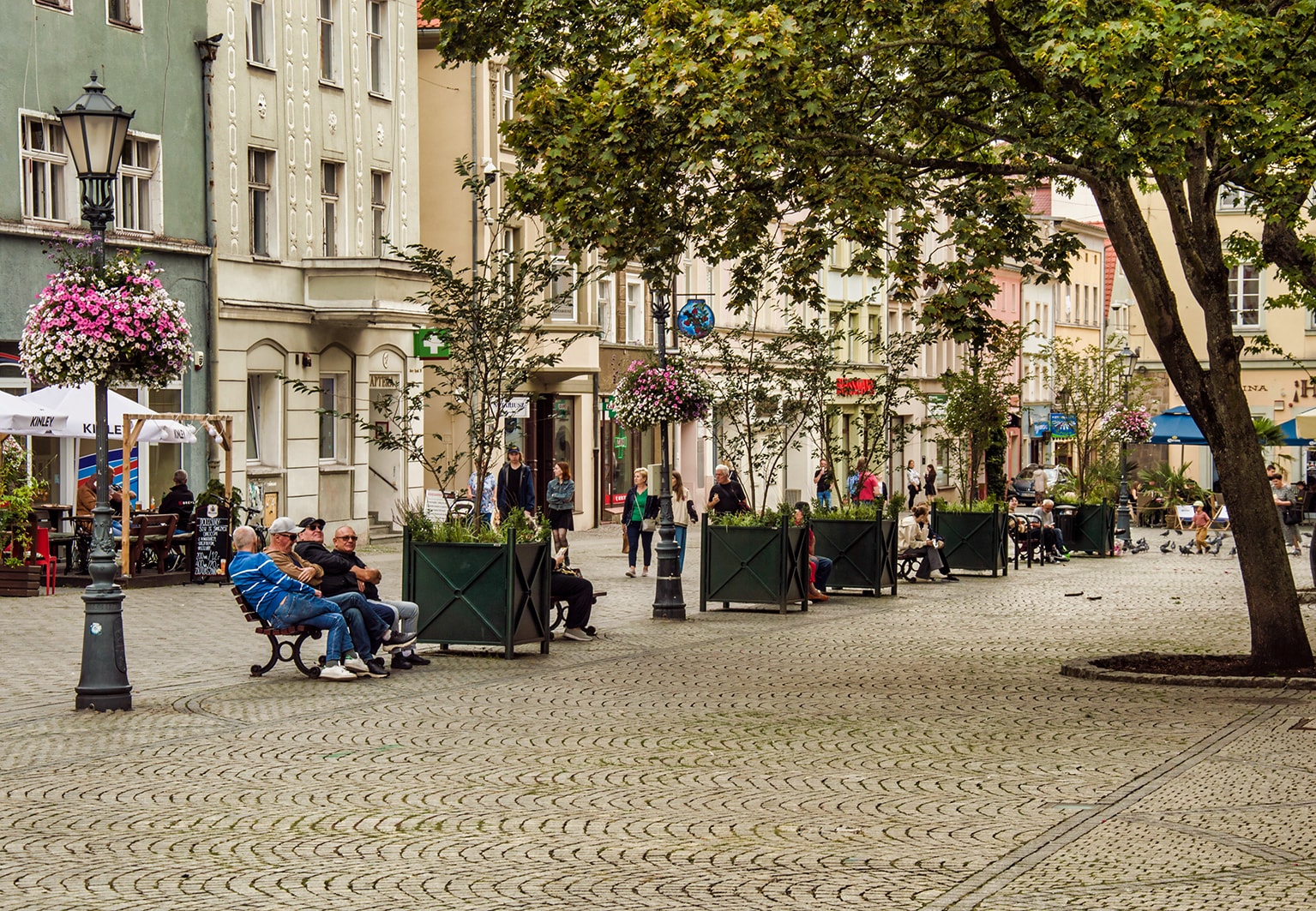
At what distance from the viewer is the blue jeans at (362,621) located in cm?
1574

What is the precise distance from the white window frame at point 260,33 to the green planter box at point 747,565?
608 inches

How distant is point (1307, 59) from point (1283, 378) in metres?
51.9

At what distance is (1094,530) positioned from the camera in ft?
133

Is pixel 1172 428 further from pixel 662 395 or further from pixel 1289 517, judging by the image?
pixel 662 395

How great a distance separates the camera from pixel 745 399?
27.2 metres

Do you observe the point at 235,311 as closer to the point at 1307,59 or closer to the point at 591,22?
the point at 591,22

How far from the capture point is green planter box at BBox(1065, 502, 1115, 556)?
4056 centimetres

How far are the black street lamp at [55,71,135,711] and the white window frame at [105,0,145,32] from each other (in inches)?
674

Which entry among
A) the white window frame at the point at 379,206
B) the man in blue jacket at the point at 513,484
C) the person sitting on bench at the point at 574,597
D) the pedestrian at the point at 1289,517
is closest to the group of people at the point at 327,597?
the person sitting on bench at the point at 574,597

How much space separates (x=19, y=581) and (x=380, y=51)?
1789 cm

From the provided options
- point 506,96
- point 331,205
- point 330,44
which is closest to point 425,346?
point 331,205

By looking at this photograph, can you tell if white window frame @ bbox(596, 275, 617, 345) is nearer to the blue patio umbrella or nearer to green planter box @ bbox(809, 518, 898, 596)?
the blue patio umbrella

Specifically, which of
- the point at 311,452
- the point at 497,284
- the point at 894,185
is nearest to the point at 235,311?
the point at 311,452

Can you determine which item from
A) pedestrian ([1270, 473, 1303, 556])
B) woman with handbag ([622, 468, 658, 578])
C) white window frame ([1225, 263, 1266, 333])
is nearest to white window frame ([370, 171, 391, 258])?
woman with handbag ([622, 468, 658, 578])
